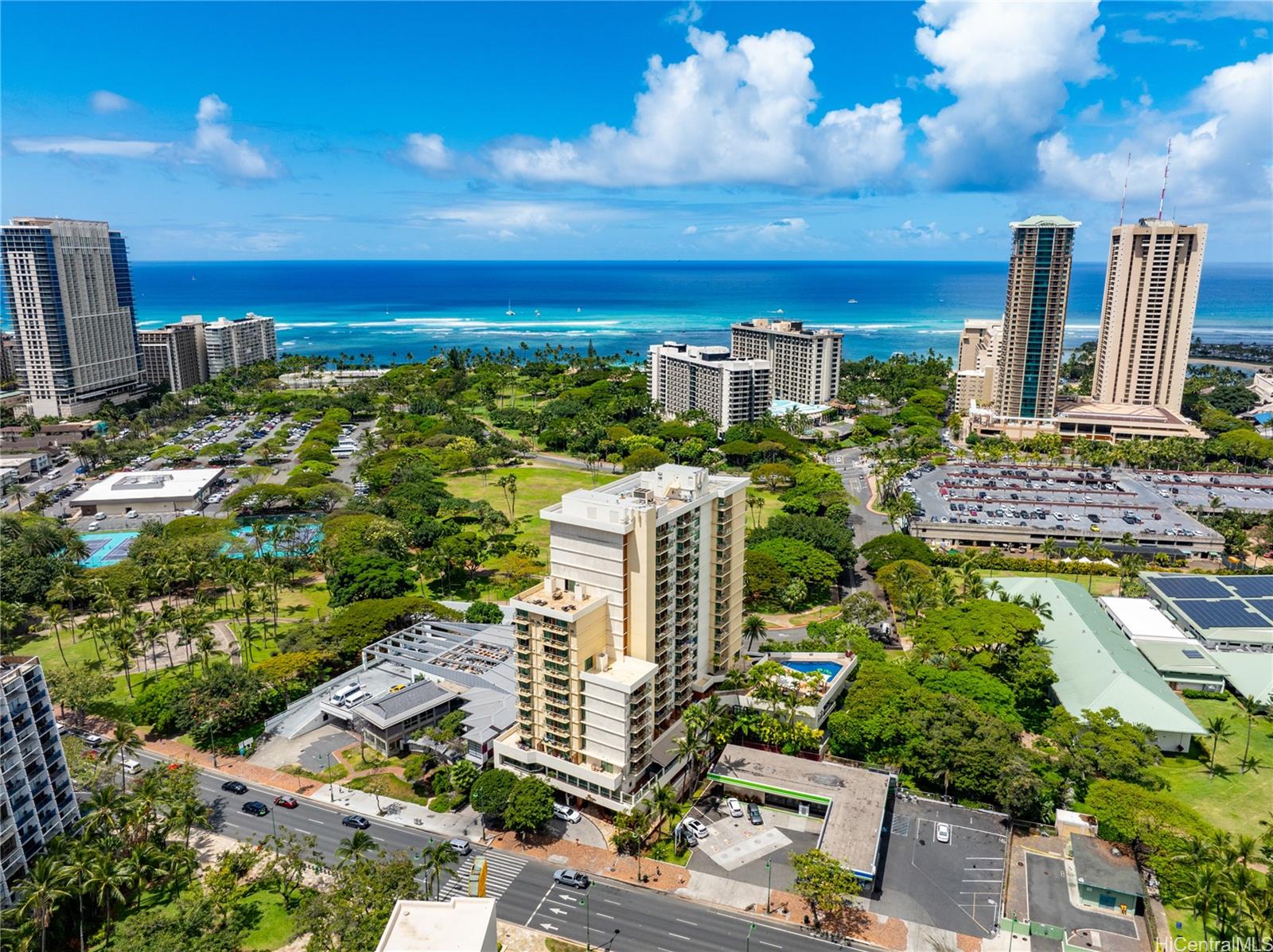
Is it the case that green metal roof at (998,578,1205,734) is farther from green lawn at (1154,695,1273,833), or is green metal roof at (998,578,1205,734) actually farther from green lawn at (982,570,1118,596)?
green lawn at (982,570,1118,596)

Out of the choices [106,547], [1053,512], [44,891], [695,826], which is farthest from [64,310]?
[1053,512]

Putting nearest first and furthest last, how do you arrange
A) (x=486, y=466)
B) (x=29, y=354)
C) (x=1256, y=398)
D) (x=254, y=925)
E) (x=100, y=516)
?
1. (x=254, y=925)
2. (x=100, y=516)
3. (x=486, y=466)
4. (x=29, y=354)
5. (x=1256, y=398)

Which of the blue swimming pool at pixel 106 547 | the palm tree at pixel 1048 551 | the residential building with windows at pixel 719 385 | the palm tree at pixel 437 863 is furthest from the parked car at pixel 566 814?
the residential building with windows at pixel 719 385

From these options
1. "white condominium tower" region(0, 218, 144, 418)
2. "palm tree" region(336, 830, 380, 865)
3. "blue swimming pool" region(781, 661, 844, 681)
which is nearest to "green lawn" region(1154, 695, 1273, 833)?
"blue swimming pool" region(781, 661, 844, 681)

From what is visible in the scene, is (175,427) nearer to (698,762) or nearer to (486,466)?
(486,466)

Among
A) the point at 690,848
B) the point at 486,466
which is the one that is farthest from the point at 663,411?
the point at 690,848
